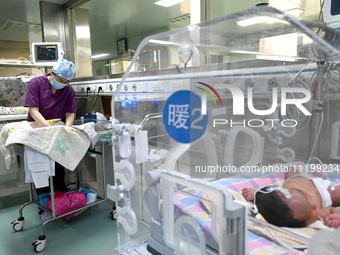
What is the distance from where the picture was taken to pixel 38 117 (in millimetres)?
2219

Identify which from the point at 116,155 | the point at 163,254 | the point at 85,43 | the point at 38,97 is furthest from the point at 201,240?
the point at 85,43

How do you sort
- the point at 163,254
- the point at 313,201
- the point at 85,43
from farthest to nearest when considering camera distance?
the point at 85,43 < the point at 313,201 < the point at 163,254

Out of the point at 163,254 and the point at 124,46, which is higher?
the point at 124,46

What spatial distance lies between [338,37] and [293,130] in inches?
20.6

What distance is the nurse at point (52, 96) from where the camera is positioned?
221 centimetres

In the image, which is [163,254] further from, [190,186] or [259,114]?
[259,114]

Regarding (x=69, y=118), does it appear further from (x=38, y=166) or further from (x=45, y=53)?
(x=45, y=53)

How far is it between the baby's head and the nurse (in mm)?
1789

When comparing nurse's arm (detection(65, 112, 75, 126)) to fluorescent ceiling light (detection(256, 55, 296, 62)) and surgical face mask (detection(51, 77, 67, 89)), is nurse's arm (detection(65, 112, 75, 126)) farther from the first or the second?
fluorescent ceiling light (detection(256, 55, 296, 62))

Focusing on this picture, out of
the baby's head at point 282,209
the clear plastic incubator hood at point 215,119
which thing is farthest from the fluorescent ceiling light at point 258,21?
the baby's head at point 282,209

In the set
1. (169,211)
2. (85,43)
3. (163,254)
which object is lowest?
(163,254)

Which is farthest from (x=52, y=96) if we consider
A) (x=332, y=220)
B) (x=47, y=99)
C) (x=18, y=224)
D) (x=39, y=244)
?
(x=332, y=220)

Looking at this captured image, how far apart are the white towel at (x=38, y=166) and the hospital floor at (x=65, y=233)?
0.47 meters

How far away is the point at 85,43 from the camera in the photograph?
4047mm
